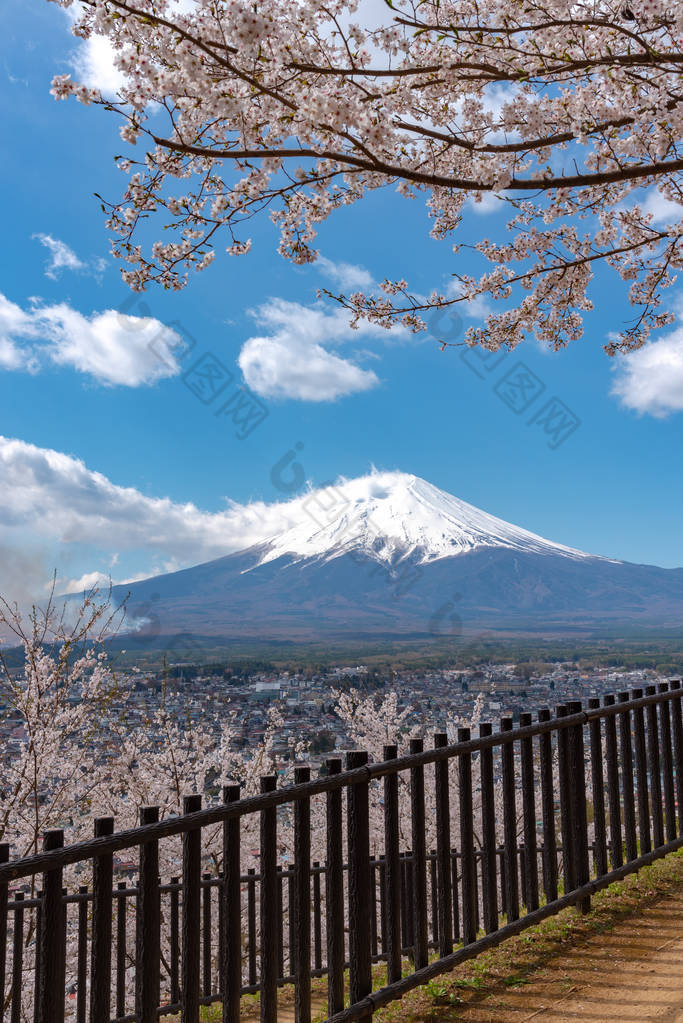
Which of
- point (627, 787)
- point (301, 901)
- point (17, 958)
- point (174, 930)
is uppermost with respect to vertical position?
point (301, 901)

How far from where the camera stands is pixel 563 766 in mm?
4434

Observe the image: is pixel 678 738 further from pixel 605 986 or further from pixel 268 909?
pixel 268 909

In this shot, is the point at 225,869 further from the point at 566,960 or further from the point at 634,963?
the point at 634,963

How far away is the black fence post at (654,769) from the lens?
520 cm

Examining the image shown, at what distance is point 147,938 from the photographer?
8.73 feet

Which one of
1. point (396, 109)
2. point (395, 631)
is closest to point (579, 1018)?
point (396, 109)

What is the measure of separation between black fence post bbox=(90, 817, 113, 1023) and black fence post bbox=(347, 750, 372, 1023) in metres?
1.08

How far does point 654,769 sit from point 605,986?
204 centimetres

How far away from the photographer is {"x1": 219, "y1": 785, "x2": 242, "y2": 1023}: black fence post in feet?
9.35

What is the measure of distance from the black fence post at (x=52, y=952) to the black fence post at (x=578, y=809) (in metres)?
3.09

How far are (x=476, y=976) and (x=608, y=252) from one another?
6.24 m

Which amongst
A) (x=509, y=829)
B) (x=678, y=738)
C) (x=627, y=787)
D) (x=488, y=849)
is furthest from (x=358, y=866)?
(x=678, y=738)

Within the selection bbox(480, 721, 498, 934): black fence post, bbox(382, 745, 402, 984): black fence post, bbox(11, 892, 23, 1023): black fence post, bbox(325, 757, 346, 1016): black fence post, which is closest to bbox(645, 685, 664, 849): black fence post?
bbox(480, 721, 498, 934): black fence post

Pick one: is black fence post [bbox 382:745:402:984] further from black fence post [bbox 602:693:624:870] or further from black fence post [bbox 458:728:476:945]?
black fence post [bbox 602:693:624:870]
